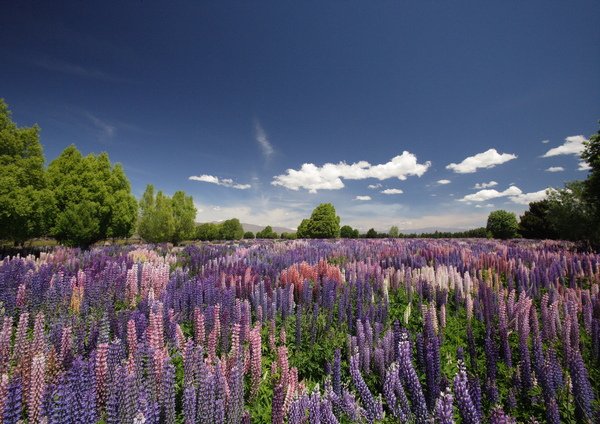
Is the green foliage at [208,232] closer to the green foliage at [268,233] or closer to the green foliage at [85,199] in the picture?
the green foliage at [268,233]

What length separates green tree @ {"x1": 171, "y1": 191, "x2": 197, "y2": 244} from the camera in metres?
51.0

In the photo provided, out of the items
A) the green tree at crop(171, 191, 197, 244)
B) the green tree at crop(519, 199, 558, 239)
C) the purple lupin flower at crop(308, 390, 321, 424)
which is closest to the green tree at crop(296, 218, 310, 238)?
the green tree at crop(171, 191, 197, 244)

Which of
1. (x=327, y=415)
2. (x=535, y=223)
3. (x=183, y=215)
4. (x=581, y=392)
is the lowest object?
(x=581, y=392)

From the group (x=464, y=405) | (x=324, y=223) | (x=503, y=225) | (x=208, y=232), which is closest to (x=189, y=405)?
(x=464, y=405)

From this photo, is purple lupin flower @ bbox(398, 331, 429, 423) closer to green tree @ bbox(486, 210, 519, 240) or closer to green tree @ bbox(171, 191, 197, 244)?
green tree @ bbox(486, 210, 519, 240)

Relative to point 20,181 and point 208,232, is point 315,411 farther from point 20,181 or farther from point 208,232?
point 208,232

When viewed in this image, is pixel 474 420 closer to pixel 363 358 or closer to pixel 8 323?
pixel 363 358

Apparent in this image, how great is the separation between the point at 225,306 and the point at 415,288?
15.8 ft

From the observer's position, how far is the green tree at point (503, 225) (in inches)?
1469

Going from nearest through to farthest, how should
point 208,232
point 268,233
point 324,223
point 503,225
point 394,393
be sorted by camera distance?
1. point 394,393
2. point 503,225
3. point 324,223
4. point 268,233
5. point 208,232

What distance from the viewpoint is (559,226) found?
1997 centimetres

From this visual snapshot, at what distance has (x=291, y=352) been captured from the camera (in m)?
4.69

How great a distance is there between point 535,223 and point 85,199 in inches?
2140

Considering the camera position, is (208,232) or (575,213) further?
(208,232)
